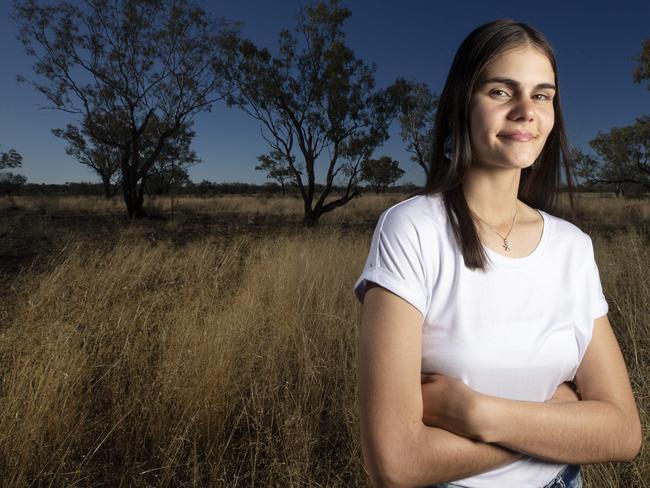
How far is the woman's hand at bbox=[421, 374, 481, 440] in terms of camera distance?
2.73ft

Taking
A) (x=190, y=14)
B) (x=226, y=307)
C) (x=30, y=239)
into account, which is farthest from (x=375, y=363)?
(x=190, y=14)

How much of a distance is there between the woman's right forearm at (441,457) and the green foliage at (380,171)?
15.4m

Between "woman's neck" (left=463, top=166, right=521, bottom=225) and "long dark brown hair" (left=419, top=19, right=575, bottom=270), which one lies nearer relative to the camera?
"long dark brown hair" (left=419, top=19, right=575, bottom=270)

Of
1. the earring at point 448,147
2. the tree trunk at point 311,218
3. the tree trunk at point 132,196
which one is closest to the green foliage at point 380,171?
the tree trunk at point 311,218

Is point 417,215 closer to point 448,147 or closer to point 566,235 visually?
point 448,147

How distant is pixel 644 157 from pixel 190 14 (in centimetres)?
2170

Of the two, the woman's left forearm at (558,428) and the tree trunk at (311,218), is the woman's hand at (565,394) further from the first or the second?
the tree trunk at (311,218)

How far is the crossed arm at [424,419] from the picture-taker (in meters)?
0.84

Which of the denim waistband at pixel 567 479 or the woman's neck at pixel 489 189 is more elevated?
the woman's neck at pixel 489 189

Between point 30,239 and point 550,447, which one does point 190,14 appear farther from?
point 550,447

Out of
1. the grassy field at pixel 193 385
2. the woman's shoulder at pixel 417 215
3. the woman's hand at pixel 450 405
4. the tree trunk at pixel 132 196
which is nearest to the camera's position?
the woman's hand at pixel 450 405

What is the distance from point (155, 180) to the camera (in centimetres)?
3659

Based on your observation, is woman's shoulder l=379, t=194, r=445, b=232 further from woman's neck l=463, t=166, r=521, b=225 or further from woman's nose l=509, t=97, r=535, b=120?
woman's nose l=509, t=97, r=535, b=120

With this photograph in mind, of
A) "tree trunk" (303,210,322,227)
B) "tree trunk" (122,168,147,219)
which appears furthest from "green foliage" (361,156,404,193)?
"tree trunk" (122,168,147,219)
